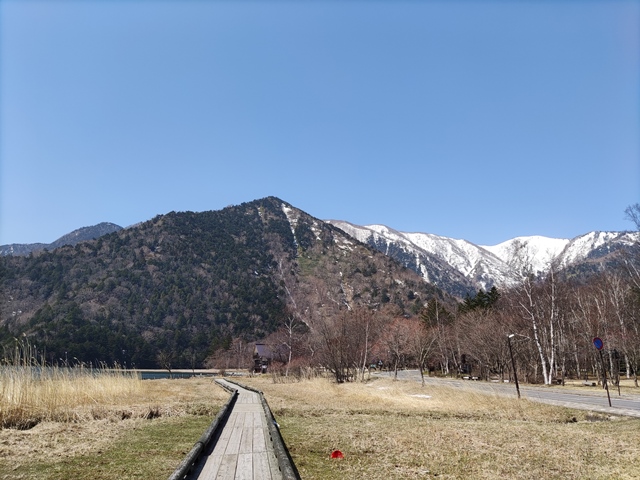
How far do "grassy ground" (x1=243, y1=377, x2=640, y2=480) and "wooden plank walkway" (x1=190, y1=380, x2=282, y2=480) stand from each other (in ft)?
2.27

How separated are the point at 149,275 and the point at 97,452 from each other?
6574 inches

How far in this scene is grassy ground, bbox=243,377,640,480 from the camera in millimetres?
8188

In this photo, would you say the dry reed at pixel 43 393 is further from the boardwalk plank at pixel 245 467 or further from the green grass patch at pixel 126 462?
the boardwalk plank at pixel 245 467

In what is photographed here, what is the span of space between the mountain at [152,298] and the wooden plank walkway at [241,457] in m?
111

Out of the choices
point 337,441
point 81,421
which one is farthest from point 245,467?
point 81,421

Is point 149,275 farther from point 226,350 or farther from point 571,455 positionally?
point 571,455

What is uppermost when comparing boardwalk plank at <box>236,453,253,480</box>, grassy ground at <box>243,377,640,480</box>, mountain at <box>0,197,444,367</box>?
mountain at <box>0,197,444,367</box>

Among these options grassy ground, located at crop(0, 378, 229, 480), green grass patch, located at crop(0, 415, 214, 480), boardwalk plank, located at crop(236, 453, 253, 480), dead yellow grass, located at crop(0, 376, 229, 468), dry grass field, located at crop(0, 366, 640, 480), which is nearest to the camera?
boardwalk plank, located at crop(236, 453, 253, 480)

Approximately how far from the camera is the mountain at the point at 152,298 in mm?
119500

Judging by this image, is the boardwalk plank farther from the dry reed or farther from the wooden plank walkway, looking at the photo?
the dry reed

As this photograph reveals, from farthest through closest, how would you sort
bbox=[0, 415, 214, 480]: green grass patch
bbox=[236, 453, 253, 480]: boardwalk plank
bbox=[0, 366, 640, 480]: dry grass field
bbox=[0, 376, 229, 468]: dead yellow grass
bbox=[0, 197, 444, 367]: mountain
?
bbox=[0, 197, 444, 367]: mountain < bbox=[0, 376, 229, 468]: dead yellow grass < bbox=[0, 366, 640, 480]: dry grass field < bbox=[0, 415, 214, 480]: green grass patch < bbox=[236, 453, 253, 480]: boardwalk plank

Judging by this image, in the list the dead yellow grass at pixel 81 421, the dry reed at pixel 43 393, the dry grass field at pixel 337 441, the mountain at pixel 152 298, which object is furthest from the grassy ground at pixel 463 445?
the mountain at pixel 152 298

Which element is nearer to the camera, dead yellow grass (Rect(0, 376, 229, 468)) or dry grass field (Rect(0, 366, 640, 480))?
dry grass field (Rect(0, 366, 640, 480))

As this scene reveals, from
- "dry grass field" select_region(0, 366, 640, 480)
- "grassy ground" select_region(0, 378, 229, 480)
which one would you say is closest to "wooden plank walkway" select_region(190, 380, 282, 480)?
"dry grass field" select_region(0, 366, 640, 480)
